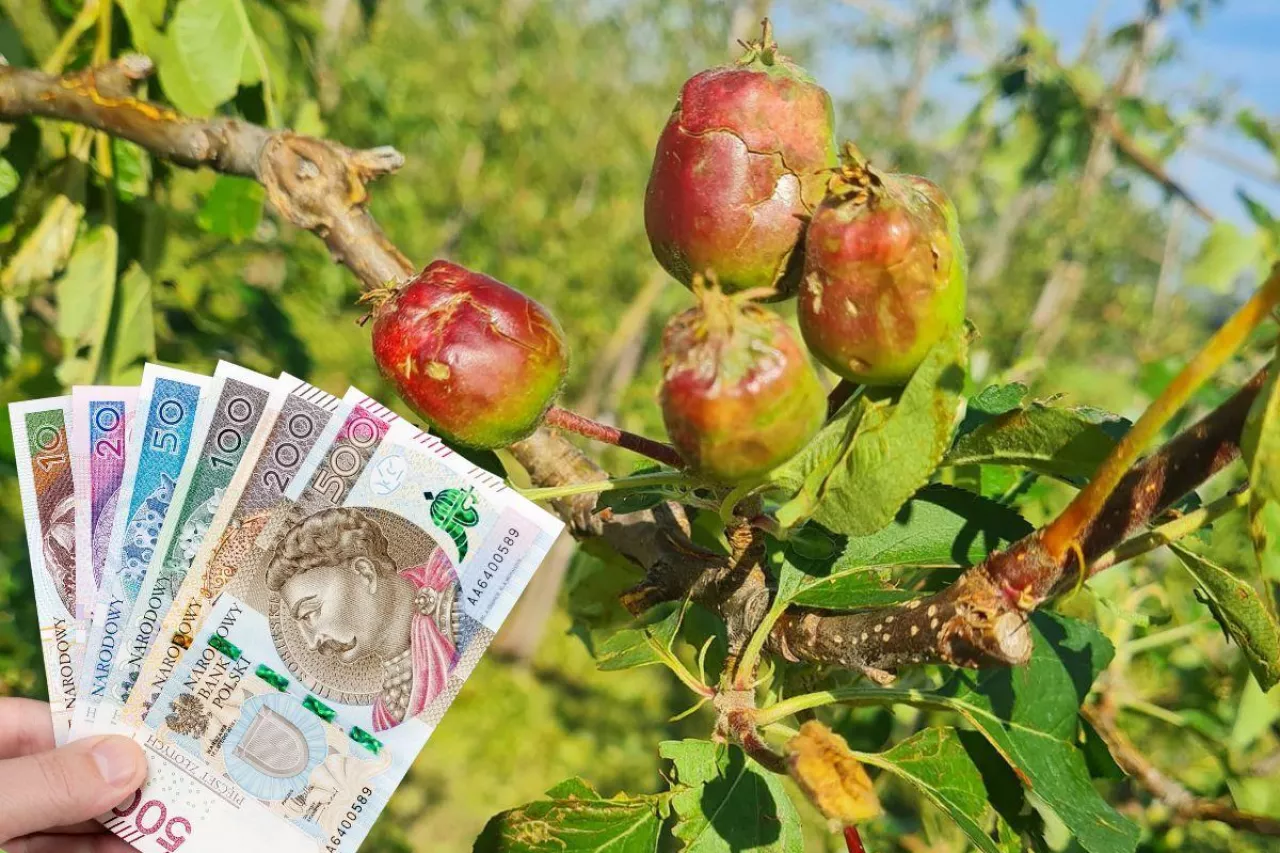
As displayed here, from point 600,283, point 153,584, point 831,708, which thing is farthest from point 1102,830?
point 600,283

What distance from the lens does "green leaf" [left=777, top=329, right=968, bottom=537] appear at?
84cm

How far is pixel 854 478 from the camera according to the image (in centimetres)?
87

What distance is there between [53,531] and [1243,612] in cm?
130

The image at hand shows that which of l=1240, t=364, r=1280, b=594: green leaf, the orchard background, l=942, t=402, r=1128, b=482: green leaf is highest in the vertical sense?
l=1240, t=364, r=1280, b=594: green leaf

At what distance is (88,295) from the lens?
191 cm

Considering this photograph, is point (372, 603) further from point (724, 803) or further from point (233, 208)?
point (233, 208)

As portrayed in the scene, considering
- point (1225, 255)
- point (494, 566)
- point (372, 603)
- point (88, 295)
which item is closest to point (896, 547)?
point (494, 566)

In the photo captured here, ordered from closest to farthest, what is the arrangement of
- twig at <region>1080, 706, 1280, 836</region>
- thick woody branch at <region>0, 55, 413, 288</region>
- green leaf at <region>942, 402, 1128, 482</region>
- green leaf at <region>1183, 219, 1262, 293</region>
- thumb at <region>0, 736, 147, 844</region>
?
1. green leaf at <region>942, 402, 1128, 482</region>
2. thumb at <region>0, 736, 147, 844</region>
3. thick woody branch at <region>0, 55, 413, 288</region>
4. twig at <region>1080, 706, 1280, 836</region>
5. green leaf at <region>1183, 219, 1262, 293</region>

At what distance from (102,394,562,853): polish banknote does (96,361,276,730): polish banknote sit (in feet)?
0.13

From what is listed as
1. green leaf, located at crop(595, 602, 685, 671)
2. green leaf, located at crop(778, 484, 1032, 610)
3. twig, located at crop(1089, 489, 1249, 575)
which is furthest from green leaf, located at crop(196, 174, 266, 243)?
twig, located at crop(1089, 489, 1249, 575)

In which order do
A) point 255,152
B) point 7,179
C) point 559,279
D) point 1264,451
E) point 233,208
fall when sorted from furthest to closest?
point 559,279
point 233,208
point 7,179
point 255,152
point 1264,451

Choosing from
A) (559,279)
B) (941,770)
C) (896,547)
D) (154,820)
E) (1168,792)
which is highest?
(896,547)

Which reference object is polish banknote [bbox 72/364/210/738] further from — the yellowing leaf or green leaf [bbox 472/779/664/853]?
the yellowing leaf

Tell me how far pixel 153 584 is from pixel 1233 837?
2683mm
